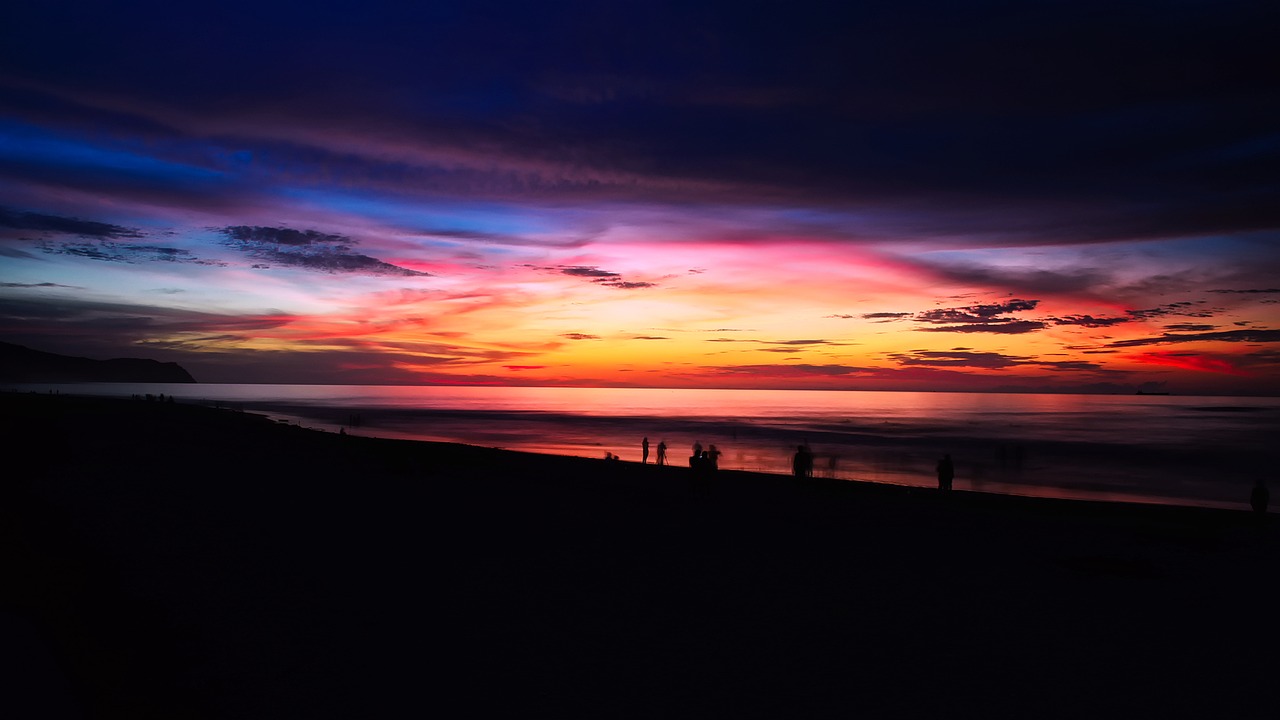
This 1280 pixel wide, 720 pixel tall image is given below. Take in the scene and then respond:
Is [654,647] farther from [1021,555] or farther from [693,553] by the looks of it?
[1021,555]

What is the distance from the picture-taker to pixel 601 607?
998 centimetres

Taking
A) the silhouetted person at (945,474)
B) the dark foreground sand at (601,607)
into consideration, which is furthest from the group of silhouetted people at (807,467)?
the dark foreground sand at (601,607)

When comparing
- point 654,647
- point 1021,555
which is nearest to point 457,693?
point 654,647

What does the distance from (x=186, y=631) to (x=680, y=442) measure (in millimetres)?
55602

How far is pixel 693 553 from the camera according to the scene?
13609mm

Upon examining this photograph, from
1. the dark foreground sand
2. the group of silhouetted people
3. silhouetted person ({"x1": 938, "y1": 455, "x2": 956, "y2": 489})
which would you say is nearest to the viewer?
the dark foreground sand

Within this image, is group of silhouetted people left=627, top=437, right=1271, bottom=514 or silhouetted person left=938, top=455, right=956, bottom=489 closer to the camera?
group of silhouetted people left=627, top=437, right=1271, bottom=514

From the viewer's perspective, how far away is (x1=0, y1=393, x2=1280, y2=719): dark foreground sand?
7.10 metres

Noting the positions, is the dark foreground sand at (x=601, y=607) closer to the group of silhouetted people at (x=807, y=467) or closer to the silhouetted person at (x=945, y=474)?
the group of silhouetted people at (x=807, y=467)

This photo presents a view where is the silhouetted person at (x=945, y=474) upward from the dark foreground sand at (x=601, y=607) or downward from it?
upward

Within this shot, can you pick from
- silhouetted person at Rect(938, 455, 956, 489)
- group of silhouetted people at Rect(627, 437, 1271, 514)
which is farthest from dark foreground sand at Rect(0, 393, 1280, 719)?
silhouetted person at Rect(938, 455, 956, 489)

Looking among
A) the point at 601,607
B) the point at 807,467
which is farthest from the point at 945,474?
the point at 601,607

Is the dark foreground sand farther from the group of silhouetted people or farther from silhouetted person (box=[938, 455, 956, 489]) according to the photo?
silhouetted person (box=[938, 455, 956, 489])

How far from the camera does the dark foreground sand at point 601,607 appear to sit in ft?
23.3
